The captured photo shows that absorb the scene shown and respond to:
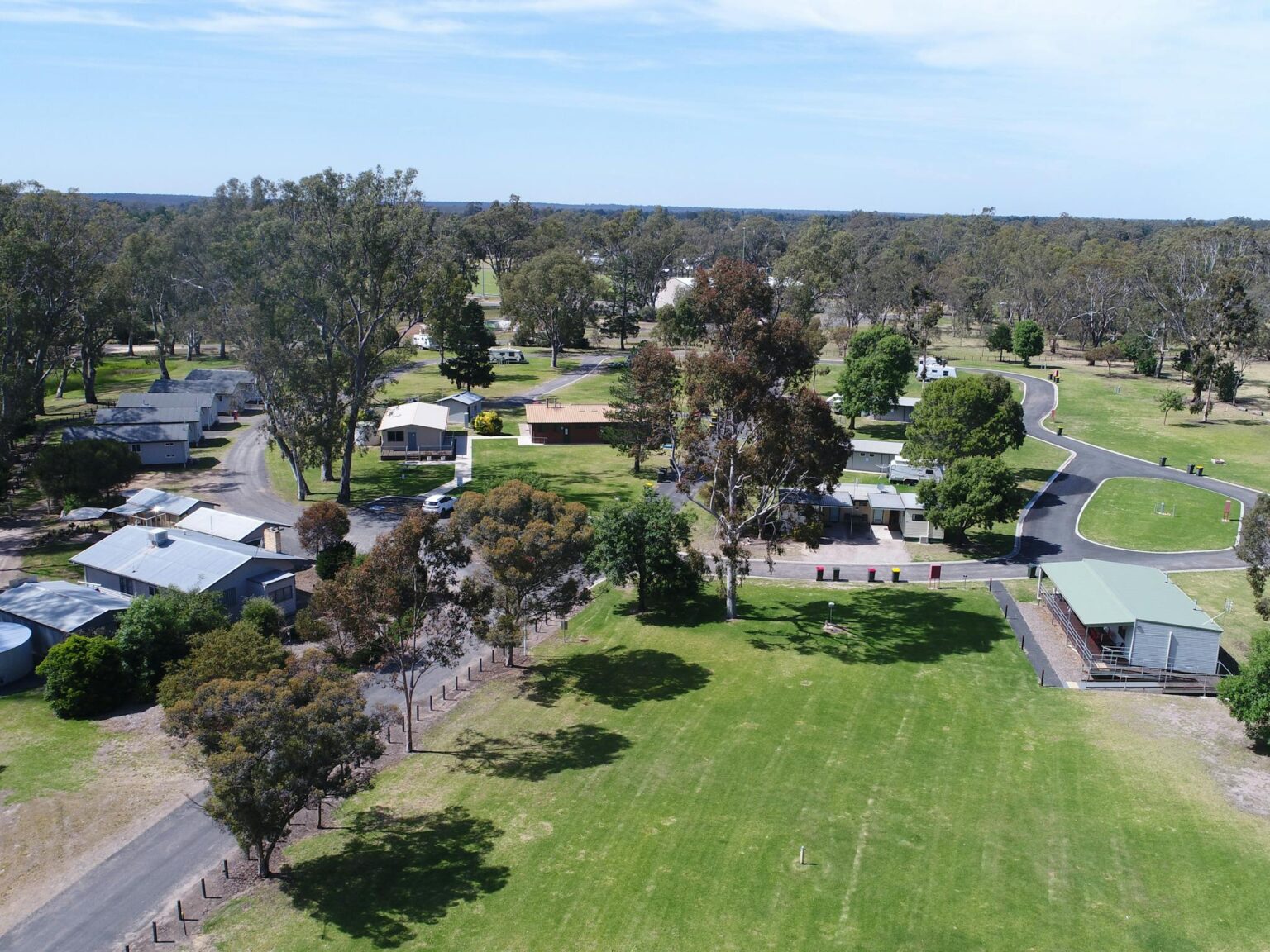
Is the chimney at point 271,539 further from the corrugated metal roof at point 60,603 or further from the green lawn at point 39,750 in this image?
the green lawn at point 39,750

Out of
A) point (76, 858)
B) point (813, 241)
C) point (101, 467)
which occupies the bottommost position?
point (76, 858)

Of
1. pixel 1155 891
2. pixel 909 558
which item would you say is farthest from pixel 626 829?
pixel 909 558

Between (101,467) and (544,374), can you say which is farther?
(544,374)

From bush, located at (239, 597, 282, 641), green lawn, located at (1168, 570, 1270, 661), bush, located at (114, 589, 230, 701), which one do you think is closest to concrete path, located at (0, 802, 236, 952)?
bush, located at (114, 589, 230, 701)

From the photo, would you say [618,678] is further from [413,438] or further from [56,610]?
[413,438]

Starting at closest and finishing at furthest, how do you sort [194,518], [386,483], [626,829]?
[626,829] → [194,518] → [386,483]

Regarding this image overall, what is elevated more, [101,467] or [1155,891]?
[101,467]

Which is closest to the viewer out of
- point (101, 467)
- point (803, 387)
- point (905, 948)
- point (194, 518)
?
point (905, 948)

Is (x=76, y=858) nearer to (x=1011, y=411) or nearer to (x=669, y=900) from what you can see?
(x=669, y=900)
